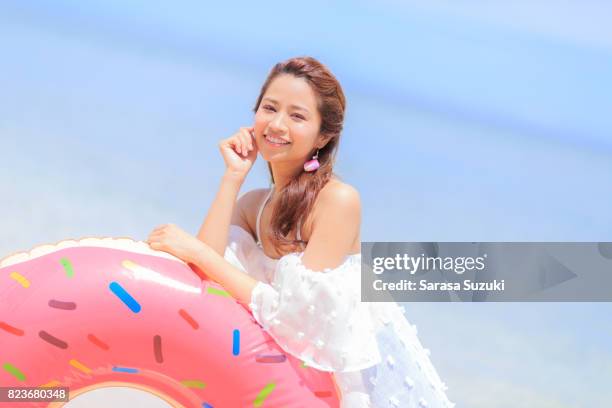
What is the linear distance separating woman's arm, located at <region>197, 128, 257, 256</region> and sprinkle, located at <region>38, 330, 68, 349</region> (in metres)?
0.39

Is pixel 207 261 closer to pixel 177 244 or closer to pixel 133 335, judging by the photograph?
pixel 177 244

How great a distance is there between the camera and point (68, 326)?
1.83m

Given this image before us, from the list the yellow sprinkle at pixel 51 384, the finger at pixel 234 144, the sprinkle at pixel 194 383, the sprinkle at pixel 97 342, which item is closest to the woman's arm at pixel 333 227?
the finger at pixel 234 144

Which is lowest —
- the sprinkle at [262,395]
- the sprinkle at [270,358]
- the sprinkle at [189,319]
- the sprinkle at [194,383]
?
the sprinkle at [262,395]

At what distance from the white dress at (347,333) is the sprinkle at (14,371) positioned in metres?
0.45

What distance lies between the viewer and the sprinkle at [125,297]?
1.84 meters

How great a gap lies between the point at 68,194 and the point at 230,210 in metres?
2.79

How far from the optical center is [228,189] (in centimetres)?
215

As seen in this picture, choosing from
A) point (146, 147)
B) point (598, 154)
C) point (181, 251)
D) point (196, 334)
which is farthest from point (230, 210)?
point (598, 154)

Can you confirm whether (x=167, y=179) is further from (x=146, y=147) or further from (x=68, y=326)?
(x=68, y=326)

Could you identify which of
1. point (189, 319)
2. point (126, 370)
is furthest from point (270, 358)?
point (126, 370)

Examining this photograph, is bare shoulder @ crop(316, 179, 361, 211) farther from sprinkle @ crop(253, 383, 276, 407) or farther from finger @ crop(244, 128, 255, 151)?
sprinkle @ crop(253, 383, 276, 407)

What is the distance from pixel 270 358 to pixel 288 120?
0.56 metres
